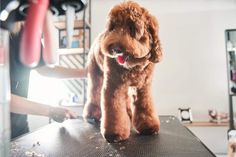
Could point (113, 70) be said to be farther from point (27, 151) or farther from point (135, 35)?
point (27, 151)

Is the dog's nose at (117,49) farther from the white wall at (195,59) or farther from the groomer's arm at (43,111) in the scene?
the white wall at (195,59)

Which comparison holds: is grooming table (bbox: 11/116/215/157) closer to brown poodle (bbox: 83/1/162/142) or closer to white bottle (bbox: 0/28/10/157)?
brown poodle (bbox: 83/1/162/142)

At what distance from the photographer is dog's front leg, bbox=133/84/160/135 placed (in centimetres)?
80

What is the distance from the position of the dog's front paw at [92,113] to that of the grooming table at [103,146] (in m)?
0.16

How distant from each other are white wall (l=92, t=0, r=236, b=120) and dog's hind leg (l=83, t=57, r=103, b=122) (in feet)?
6.10

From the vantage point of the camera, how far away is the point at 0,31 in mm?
239

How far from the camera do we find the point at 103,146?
0.66 metres

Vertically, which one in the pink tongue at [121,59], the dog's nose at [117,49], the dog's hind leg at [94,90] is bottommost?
the dog's hind leg at [94,90]

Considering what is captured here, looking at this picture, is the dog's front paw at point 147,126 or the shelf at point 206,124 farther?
the shelf at point 206,124

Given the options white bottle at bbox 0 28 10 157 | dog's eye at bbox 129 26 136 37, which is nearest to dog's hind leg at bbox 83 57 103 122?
dog's eye at bbox 129 26 136 37

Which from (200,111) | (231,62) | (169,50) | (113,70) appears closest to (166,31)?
(169,50)

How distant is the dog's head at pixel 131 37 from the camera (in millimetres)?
608

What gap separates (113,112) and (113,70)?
0.37 ft

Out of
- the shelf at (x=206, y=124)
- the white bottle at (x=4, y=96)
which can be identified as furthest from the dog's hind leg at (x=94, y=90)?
the shelf at (x=206, y=124)
